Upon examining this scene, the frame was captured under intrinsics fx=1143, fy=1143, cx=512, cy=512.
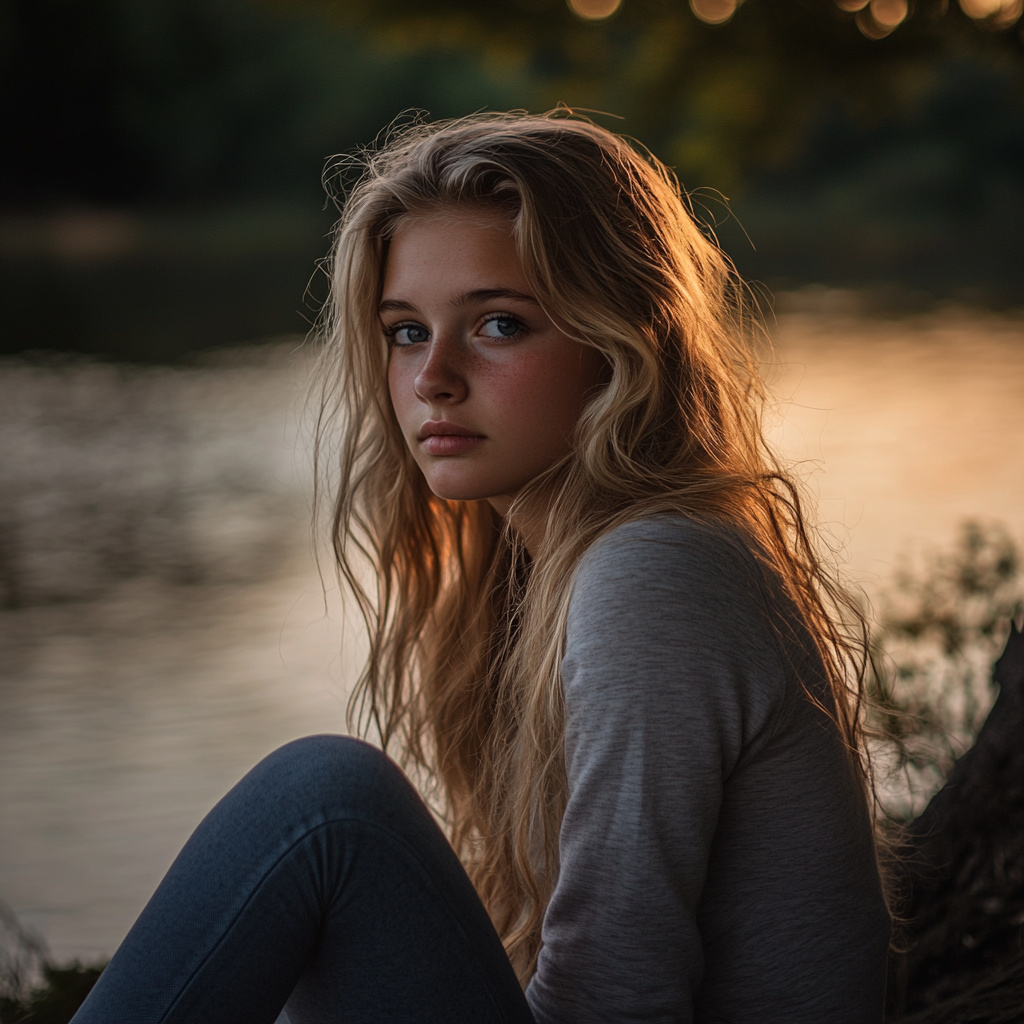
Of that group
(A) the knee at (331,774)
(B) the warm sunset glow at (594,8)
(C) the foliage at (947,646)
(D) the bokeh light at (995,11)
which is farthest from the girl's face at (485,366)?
(C) the foliage at (947,646)

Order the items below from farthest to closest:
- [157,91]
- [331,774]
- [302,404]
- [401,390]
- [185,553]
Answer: [157,91], [185,553], [302,404], [401,390], [331,774]

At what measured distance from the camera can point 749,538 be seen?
3.98 feet

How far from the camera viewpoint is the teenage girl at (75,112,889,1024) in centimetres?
109

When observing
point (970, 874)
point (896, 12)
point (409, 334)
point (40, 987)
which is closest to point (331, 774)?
point (409, 334)

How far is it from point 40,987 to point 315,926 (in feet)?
4.72

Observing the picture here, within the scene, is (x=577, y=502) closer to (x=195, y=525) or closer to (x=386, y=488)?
(x=386, y=488)

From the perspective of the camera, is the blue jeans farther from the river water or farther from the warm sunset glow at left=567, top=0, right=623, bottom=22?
the warm sunset glow at left=567, top=0, right=623, bottom=22

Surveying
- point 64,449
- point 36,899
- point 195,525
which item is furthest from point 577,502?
point 64,449

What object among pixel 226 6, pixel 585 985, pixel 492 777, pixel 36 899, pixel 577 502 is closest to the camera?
pixel 585 985

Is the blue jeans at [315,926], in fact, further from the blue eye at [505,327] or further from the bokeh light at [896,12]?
the bokeh light at [896,12]

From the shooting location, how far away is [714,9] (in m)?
2.28

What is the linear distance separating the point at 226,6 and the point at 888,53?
15.8 m

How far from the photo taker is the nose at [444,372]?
1.39m

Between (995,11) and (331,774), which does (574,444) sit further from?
(995,11)
